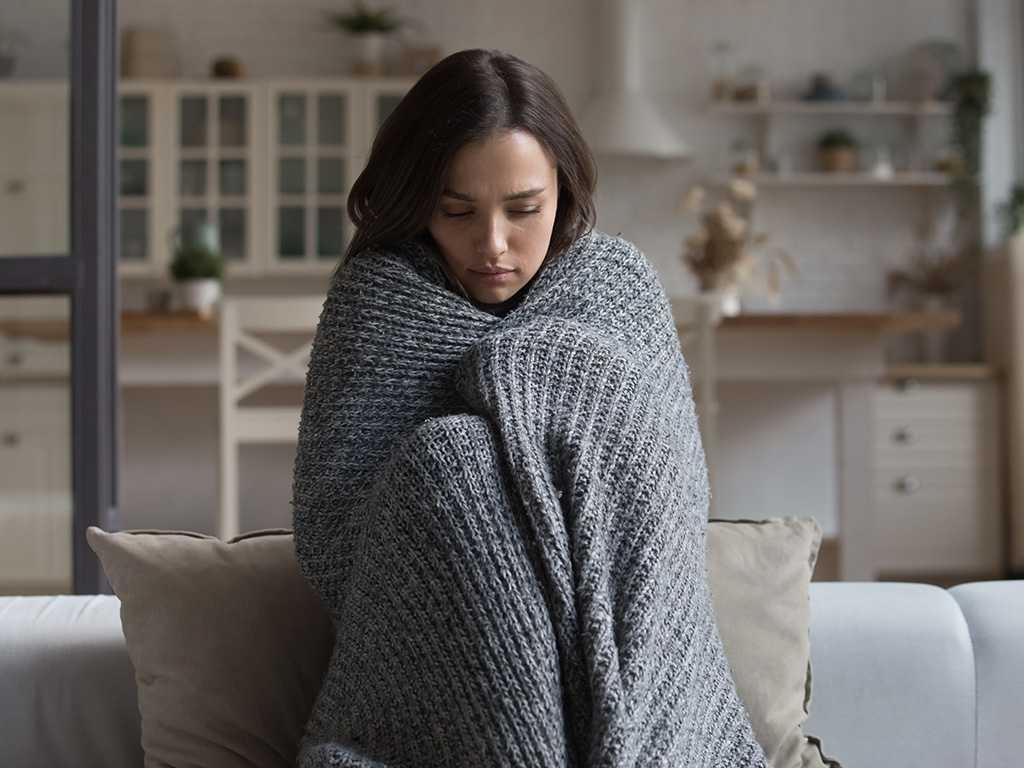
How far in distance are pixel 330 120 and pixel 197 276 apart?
→ 1.09 metres

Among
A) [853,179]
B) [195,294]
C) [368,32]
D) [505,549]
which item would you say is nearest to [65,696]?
[505,549]

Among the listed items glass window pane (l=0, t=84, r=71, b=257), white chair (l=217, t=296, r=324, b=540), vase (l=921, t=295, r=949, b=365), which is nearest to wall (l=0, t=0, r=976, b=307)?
vase (l=921, t=295, r=949, b=365)

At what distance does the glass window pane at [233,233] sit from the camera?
160 inches

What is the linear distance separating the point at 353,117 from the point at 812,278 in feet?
6.61

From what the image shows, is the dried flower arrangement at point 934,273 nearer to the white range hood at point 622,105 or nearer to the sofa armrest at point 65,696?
the white range hood at point 622,105

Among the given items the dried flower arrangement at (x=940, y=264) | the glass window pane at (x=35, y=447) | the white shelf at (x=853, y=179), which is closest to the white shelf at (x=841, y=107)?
the white shelf at (x=853, y=179)

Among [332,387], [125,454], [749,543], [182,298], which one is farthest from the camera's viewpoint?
[125,454]

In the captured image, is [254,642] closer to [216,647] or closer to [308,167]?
[216,647]

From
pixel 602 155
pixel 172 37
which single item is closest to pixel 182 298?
pixel 172 37

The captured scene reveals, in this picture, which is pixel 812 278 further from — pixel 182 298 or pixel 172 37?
pixel 172 37

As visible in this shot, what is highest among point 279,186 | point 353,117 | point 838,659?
point 353,117

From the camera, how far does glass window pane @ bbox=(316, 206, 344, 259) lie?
4.06 metres

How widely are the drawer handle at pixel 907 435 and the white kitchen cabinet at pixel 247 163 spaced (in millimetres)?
2235

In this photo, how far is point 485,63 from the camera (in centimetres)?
100
